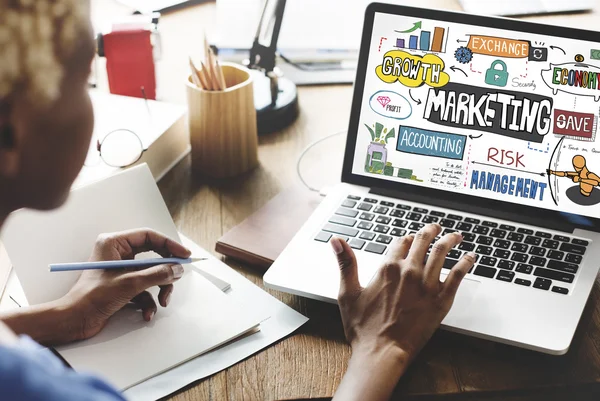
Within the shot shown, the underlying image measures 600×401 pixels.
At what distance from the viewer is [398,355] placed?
766 millimetres

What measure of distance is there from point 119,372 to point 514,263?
50 cm

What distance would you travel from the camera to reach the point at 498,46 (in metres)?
0.96

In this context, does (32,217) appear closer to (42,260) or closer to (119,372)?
(42,260)

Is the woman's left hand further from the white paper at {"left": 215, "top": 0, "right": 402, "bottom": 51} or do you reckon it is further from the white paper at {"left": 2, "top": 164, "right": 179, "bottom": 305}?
the white paper at {"left": 215, "top": 0, "right": 402, "bottom": 51}

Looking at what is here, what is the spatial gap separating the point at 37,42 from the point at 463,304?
1.87ft

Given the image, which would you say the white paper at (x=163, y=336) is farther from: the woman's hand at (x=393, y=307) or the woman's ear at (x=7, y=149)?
the woman's ear at (x=7, y=149)

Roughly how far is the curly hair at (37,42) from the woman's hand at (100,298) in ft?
1.21

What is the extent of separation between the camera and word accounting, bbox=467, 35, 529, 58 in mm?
956

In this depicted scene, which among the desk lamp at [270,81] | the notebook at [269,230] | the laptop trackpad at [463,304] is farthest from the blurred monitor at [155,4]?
the laptop trackpad at [463,304]

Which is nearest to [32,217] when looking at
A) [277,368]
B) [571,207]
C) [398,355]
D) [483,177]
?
[277,368]

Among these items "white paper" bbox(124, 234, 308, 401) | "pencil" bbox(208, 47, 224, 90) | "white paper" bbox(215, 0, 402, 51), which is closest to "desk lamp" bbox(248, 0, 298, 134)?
"white paper" bbox(215, 0, 402, 51)

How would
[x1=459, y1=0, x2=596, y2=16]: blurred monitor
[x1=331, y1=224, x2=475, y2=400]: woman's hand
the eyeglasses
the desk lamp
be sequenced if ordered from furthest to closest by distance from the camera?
[x1=459, y1=0, x2=596, y2=16]: blurred monitor
the desk lamp
the eyeglasses
[x1=331, y1=224, x2=475, y2=400]: woman's hand

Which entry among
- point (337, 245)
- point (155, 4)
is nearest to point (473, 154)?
point (337, 245)

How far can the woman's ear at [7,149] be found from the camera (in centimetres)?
48
